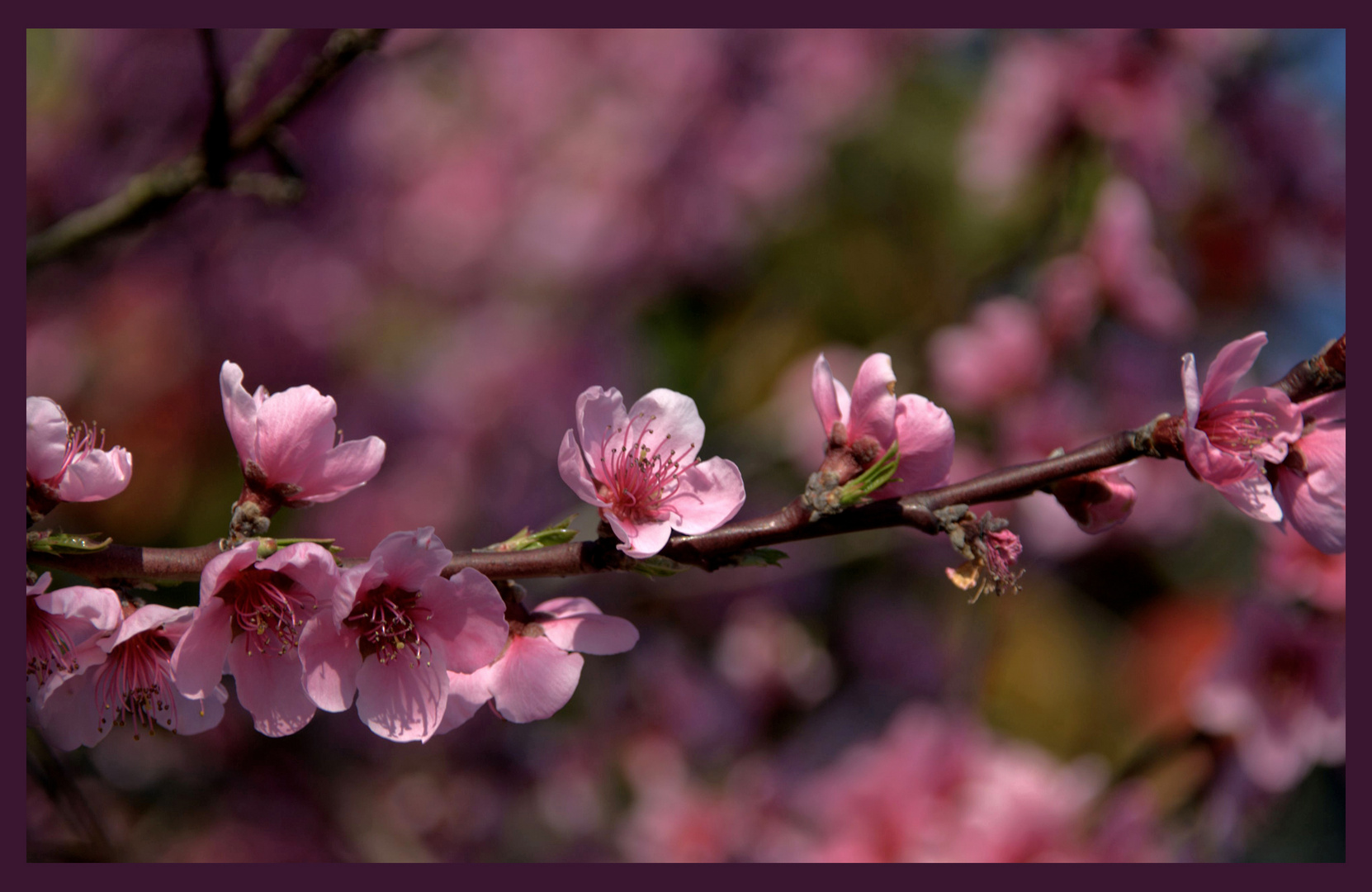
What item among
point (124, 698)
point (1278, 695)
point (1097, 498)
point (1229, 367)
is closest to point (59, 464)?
point (124, 698)

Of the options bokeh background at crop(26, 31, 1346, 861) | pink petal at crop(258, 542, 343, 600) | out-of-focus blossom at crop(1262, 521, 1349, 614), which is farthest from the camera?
bokeh background at crop(26, 31, 1346, 861)

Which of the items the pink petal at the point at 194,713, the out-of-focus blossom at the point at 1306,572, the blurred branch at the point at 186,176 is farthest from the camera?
the out-of-focus blossom at the point at 1306,572

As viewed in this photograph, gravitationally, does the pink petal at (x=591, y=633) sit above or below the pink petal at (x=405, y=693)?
above

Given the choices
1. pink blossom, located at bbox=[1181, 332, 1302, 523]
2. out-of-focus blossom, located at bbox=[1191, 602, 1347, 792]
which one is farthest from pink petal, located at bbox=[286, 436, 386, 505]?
out-of-focus blossom, located at bbox=[1191, 602, 1347, 792]

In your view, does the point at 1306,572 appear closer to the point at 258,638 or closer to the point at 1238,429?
the point at 1238,429

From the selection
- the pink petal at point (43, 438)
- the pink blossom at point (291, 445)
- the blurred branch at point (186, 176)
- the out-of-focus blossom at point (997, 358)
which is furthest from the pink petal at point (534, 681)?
the out-of-focus blossom at point (997, 358)

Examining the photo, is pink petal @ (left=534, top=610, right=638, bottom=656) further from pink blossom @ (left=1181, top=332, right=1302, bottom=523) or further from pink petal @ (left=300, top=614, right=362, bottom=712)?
pink blossom @ (left=1181, top=332, right=1302, bottom=523)

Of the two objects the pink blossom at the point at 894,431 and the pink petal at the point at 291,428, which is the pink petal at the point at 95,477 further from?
the pink blossom at the point at 894,431
